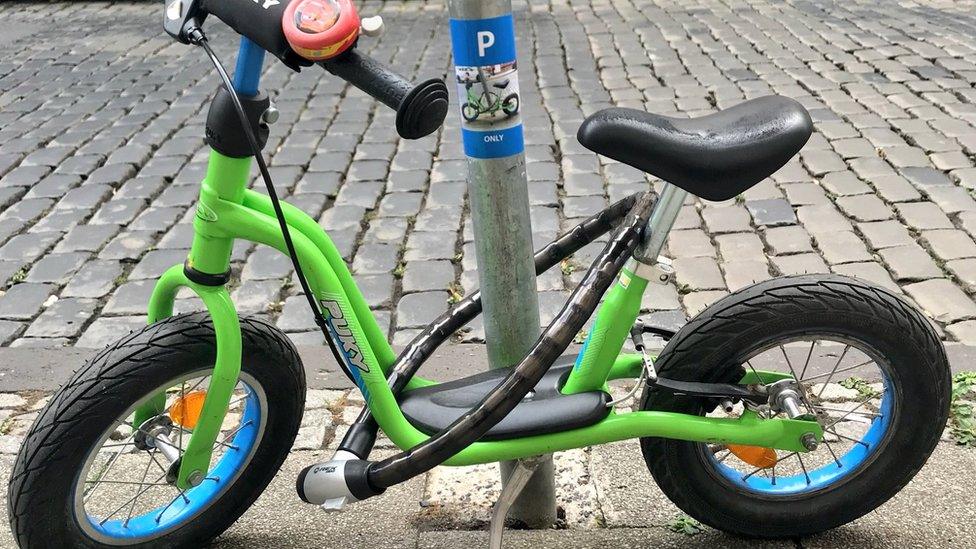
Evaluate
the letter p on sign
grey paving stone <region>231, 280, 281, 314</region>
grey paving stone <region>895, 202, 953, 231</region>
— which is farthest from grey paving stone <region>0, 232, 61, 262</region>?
grey paving stone <region>895, 202, 953, 231</region>

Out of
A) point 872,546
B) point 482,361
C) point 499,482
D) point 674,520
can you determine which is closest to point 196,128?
point 482,361

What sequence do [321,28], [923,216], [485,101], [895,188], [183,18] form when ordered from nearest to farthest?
1. [321,28]
2. [183,18]
3. [485,101]
4. [923,216]
5. [895,188]

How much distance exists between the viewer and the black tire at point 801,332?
2.31 meters

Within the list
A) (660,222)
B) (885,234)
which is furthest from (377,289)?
(885,234)

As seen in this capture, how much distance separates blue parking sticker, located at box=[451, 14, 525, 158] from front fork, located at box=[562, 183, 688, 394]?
0.35 metres

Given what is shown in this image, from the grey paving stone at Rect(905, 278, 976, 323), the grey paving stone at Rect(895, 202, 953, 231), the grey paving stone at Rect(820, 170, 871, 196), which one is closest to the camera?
the grey paving stone at Rect(905, 278, 976, 323)

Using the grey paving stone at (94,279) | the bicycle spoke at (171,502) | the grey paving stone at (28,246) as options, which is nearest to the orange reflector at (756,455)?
the bicycle spoke at (171,502)

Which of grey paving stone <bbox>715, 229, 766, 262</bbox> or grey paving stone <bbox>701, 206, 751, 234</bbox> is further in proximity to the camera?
grey paving stone <bbox>701, 206, 751, 234</bbox>

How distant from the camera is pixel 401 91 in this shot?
1747mm

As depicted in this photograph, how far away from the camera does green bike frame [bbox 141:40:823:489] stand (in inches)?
87.8

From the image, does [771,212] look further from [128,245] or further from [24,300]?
[24,300]

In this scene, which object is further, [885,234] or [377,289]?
[885,234]

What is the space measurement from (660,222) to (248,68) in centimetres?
94

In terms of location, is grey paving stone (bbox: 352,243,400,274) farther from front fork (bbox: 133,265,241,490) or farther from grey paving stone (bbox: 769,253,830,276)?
front fork (bbox: 133,265,241,490)
